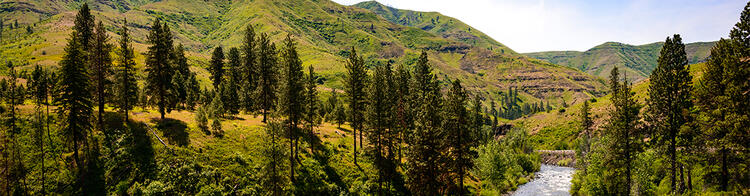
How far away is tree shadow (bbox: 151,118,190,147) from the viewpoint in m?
42.9

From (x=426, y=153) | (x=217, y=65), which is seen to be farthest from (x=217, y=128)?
(x=217, y=65)

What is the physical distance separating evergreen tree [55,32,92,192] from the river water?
68996 millimetres

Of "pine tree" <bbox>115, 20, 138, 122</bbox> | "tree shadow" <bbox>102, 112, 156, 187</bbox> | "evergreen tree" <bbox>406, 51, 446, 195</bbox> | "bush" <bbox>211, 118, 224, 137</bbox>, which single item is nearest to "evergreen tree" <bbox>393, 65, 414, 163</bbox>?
"evergreen tree" <bbox>406, 51, 446, 195</bbox>

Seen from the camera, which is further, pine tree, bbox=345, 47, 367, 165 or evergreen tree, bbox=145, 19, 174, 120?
pine tree, bbox=345, 47, 367, 165

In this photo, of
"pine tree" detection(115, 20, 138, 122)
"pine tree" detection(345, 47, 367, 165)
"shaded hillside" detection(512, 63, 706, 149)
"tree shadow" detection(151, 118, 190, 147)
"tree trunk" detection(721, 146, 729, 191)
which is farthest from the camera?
"shaded hillside" detection(512, 63, 706, 149)

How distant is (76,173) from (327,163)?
29.6 meters

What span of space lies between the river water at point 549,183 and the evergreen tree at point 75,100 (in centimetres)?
6900

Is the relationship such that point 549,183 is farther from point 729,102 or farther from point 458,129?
point 729,102

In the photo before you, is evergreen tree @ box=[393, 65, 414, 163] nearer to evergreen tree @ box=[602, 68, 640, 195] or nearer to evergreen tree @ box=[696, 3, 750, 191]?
evergreen tree @ box=[602, 68, 640, 195]

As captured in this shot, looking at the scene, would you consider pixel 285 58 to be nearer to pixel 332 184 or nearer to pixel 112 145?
pixel 332 184

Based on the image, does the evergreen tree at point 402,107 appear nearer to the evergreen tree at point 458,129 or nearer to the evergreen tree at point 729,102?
the evergreen tree at point 458,129

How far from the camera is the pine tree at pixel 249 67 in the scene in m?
64.0

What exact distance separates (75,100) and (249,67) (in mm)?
31873

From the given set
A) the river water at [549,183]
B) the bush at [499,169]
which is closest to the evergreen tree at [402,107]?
the bush at [499,169]
